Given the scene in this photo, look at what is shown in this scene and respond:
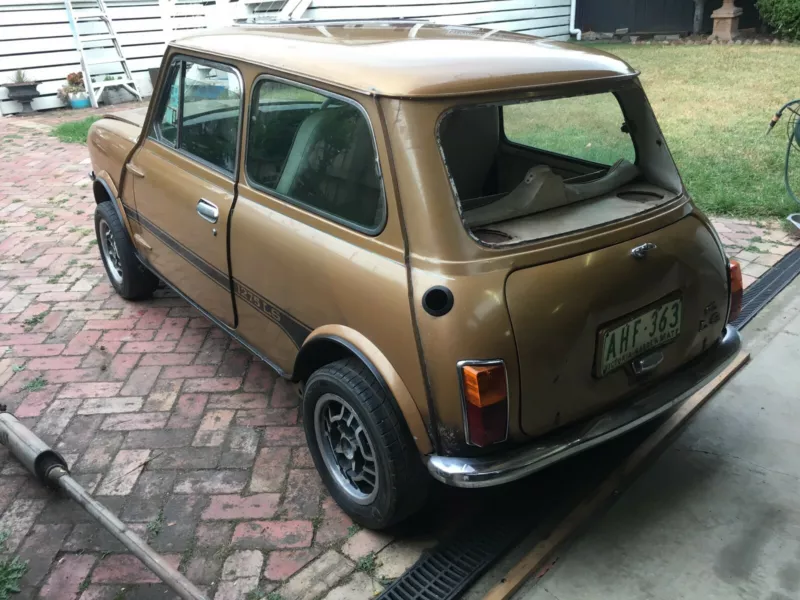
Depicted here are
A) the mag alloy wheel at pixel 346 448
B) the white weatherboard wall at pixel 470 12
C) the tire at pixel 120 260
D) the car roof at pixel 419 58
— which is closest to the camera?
the car roof at pixel 419 58

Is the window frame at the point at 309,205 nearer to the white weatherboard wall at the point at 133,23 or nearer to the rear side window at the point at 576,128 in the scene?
the rear side window at the point at 576,128

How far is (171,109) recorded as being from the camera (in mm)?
3664

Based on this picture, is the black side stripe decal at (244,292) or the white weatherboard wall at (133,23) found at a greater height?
the white weatherboard wall at (133,23)

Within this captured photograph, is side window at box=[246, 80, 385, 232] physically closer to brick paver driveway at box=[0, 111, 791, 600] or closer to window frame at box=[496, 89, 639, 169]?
window frame at box=[496, 89, 639, 169]

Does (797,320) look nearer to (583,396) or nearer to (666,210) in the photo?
(666,210)

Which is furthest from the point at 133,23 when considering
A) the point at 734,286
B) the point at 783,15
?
the point at 783,15

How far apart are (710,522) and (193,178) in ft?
9.00

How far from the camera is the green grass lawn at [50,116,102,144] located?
9.22m

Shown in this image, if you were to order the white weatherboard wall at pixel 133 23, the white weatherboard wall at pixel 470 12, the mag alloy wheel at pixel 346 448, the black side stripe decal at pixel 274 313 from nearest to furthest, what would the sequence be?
1. the mag alloy wheel at pixel 346 448
2. the black side stripe decal at pixel 274 313
3. the white weatherboard wall at pixel 133 23
4. the white weatherboard wall at pixel 470 12

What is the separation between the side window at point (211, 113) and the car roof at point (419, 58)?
15 centimetres

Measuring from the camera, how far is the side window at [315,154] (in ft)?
7.97

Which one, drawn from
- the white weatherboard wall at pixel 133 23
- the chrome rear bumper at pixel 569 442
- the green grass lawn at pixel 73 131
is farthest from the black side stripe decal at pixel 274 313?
Result: the white weatherboard wall at pixel 133 23

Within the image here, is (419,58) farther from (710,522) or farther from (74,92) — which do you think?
(74,92)

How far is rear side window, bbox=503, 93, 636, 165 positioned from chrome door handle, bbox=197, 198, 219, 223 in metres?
1.38
